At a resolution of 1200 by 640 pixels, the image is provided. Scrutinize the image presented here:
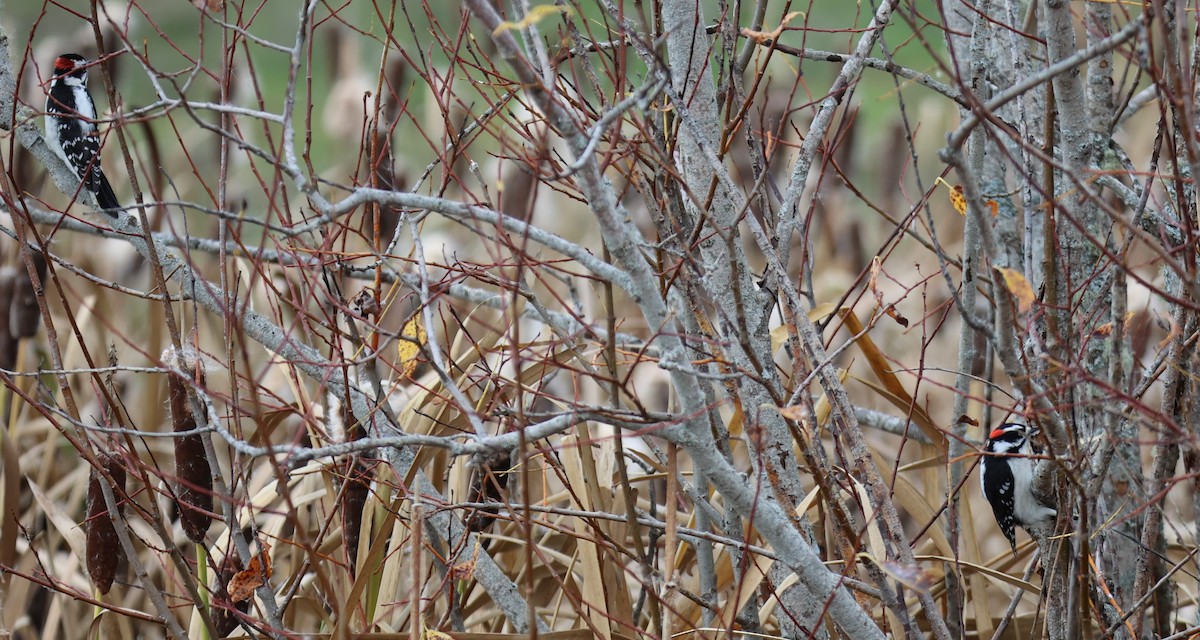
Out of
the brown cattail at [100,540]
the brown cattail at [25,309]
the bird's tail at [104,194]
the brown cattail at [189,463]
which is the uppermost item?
the bird's tail at [104,194]

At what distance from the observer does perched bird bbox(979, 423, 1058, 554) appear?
2.21 metres

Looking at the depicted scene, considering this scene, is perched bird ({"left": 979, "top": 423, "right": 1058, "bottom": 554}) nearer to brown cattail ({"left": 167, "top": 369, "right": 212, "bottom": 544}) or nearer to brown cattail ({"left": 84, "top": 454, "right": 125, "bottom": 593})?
brown cattail ({"left": 167, "top": 369, "right": 212, "bottom": 544})

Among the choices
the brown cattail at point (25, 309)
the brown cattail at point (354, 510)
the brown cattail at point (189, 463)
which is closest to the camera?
the brown cattail at point (189, 463)

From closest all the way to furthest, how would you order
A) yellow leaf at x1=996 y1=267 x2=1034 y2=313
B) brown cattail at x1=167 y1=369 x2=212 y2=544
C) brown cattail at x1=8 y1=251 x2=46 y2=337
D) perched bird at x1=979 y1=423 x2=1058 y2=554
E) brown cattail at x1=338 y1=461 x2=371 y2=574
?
yellow leaf at x1=996 y1=267 x2=1034 y2=313 < brown cattail at x1=167 y1=369 x2=212 y2=544 < brown cattail at x1=338 y1=461 x2=371 y2=574 < perched bird at x1=979 y1=423 x2=1058 y2=554 < brown cattail at x1=8 y1=251 x2=46 y2=337

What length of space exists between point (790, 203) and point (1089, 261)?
2.34ft

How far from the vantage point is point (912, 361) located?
4449 millimetres

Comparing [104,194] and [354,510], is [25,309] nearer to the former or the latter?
[104,194]

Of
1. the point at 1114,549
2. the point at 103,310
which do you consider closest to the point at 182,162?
the point at 103,310

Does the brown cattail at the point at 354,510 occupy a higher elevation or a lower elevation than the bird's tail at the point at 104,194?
lower

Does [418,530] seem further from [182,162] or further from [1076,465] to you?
[182,162]

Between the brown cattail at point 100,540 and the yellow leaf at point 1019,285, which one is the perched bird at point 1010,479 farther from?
the brown cattail at point 100,540

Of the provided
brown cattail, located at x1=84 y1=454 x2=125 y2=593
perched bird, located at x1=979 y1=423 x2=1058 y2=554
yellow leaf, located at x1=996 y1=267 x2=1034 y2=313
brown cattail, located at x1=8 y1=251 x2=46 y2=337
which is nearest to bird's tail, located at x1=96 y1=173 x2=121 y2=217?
brown cattail, located at x1=8 y1=251 x2=46 y2=337

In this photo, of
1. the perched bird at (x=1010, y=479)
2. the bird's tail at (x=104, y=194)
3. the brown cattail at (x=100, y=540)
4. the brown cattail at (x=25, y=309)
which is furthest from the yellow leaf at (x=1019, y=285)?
the brown cattail at (x=25, y=309)

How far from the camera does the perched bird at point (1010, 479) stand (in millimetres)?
2205
